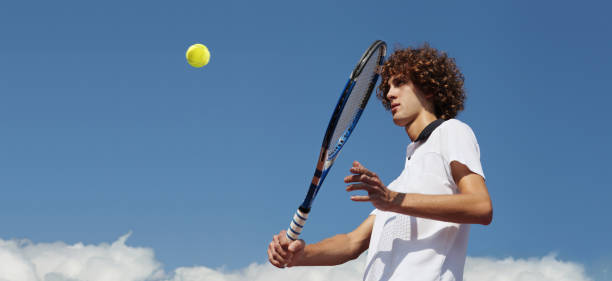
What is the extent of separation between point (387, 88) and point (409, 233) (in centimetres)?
183

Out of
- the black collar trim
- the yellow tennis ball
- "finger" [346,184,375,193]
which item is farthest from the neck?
the yellow tennis ball

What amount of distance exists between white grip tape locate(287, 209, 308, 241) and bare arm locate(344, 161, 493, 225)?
0.97 m

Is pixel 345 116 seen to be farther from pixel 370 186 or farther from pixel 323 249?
pixel 370 186

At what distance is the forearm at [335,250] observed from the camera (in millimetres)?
5531

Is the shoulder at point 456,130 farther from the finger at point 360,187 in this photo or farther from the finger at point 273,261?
the finger at point 273,261

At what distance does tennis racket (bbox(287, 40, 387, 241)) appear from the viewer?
5.17 meters

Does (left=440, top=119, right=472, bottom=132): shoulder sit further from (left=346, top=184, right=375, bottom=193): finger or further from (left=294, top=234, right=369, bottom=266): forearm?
(left=294, top=234, right=369, bottom=266): forearm

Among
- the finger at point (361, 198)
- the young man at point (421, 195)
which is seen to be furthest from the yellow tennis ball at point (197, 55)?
the finger at point (361, 198)

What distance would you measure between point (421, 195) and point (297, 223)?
3.92 ft

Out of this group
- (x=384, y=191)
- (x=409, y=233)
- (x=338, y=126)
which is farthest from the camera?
(x=338, y=126)

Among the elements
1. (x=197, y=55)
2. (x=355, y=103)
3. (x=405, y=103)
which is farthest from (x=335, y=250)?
(x=197, y=55)

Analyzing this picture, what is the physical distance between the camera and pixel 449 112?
5.56 metres

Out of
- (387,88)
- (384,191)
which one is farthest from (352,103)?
(384,191)

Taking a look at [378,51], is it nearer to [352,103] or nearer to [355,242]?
[352,103]
